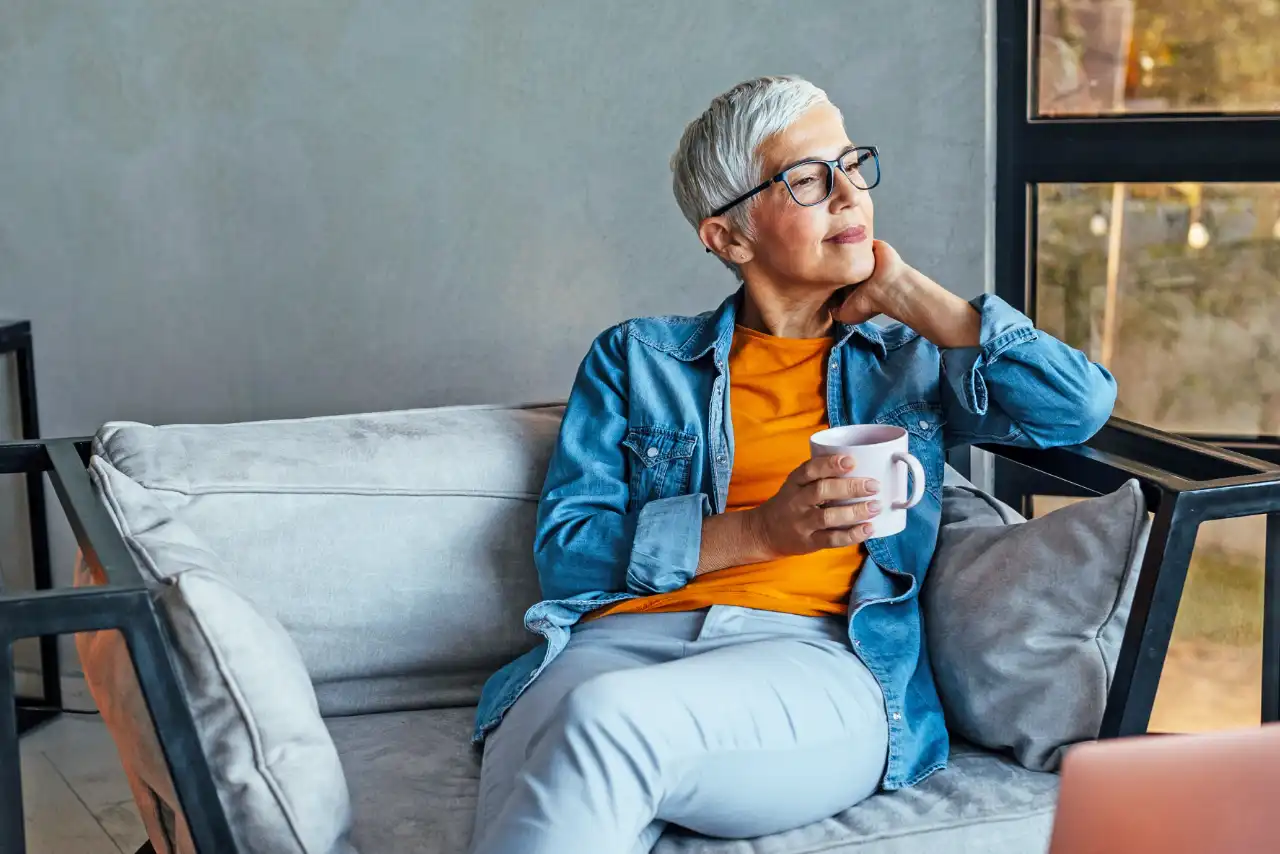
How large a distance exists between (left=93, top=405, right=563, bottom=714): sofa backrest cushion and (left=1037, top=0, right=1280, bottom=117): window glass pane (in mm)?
1267

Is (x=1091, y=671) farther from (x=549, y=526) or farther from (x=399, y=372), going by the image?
(x=399, y=372)

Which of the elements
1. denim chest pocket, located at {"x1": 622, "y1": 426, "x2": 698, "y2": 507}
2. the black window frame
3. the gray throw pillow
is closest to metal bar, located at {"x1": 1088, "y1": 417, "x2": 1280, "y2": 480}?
the gray throw pillow

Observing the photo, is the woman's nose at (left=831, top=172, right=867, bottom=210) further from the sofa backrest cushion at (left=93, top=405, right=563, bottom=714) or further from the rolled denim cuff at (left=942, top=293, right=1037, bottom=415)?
the sofa backrest cushion at (left=93, top=405, right=563, bottom=714)

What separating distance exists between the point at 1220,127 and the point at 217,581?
187 cm

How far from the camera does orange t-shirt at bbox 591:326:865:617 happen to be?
1686 millimetres

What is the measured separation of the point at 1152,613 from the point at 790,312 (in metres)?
0.61

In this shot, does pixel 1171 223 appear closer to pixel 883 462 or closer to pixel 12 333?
pixel 883 462

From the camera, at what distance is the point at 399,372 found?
2.62 m

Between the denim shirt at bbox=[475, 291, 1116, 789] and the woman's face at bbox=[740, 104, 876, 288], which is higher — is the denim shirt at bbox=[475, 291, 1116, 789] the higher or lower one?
the lower one

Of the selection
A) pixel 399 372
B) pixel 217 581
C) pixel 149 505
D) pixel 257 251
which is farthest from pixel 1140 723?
pixel 257 251

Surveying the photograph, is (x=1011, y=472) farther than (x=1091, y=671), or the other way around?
(x=1011, y=472)

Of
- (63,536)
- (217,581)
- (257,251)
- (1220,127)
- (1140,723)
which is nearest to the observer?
(217,581)

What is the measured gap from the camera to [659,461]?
5.86 feet

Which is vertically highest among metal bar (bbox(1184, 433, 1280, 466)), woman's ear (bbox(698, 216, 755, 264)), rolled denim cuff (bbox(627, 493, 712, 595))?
woman's ear (bbox(698, 216, 755, 264))
